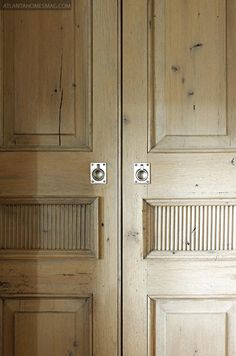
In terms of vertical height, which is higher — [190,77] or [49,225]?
[190,77]

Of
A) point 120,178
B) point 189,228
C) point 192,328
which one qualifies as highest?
point 120,178

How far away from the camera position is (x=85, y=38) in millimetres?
1773

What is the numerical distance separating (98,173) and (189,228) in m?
0.35

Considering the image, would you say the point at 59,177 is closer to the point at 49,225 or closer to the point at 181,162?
the point at 49,225

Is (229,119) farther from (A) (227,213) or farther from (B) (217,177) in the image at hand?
(A) (227,213)

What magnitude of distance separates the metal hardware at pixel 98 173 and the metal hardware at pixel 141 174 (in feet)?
0.33

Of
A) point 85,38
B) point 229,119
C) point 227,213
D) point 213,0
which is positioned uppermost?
point 213,0

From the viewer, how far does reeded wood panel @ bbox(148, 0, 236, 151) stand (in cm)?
177

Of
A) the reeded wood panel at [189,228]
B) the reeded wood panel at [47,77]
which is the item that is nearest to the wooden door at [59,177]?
the reeded wood panel at [47,77]

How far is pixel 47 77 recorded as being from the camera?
1775mm

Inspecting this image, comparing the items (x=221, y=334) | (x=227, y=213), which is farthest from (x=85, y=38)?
(x=221, y=334)

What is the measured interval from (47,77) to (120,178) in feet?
1.34

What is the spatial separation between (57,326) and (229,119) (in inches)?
34.8

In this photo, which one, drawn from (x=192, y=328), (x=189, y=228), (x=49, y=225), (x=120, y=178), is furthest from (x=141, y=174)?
(x=192, y=328)
